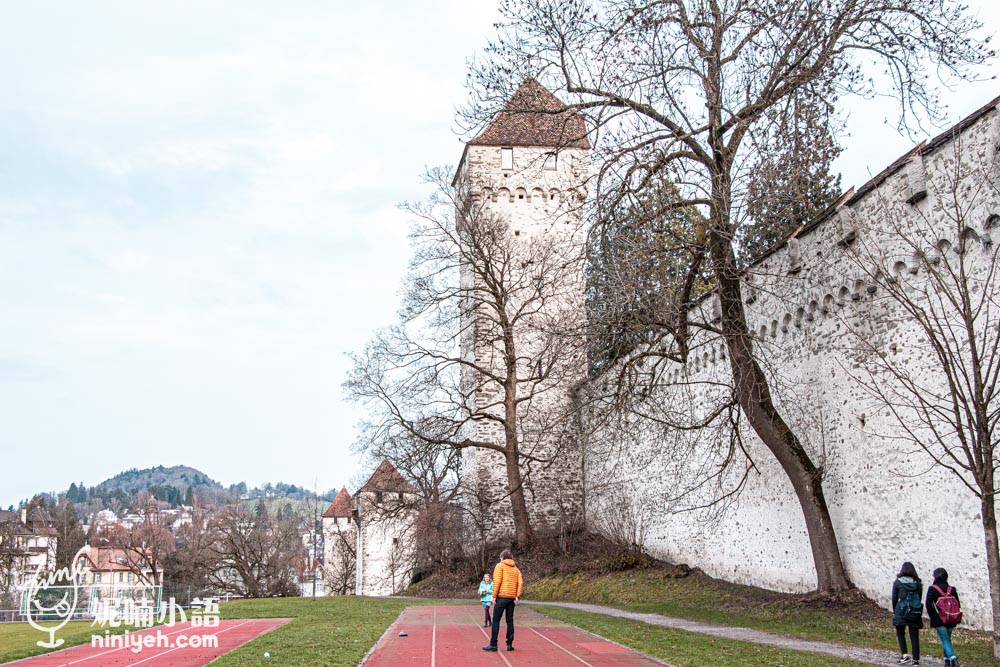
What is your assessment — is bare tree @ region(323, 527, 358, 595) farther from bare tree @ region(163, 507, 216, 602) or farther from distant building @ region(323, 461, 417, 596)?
bare tree @ region(163, 507, 216, 602)

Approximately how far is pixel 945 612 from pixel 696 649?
9.82 ft

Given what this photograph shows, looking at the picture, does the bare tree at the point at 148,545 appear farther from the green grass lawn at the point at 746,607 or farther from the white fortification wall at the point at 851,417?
the white fortification wall at the point at 851,417

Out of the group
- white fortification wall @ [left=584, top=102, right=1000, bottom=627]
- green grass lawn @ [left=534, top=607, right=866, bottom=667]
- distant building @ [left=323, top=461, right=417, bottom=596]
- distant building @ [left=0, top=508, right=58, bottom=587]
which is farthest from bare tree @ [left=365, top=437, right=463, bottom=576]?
distant building @ [left=0, top=508, right=58, bottom=587]

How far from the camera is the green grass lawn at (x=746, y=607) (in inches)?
483

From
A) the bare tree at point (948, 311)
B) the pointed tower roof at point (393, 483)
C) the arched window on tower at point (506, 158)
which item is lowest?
the pointed tower roof at point (393, 483)

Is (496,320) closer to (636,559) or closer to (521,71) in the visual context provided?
(636,559)

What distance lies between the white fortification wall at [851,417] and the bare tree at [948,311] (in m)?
0.05

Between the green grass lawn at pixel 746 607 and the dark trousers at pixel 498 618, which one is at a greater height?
the dark trousers at pixel 498 618

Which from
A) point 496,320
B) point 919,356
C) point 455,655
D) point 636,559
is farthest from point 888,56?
point 496,320

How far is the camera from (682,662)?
10.3m

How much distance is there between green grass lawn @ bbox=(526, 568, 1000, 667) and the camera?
12.3m

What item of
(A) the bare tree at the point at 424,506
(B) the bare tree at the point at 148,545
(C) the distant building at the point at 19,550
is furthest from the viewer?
(B) the bare tree at the point at 148,545

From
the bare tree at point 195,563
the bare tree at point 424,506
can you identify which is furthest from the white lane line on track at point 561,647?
the bare tree at point 195,563

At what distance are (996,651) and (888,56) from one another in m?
9.82
